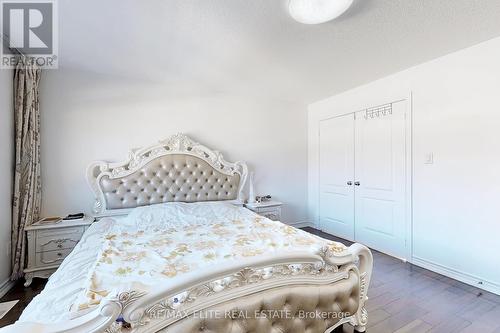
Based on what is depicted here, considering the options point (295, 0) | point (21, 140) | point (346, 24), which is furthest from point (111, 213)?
point (346, 24)

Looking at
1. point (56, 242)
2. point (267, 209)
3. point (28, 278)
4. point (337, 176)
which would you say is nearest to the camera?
point (28, 278)

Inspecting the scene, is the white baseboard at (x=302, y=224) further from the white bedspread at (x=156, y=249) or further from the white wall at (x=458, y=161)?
the white wall at (x=458, y=161)

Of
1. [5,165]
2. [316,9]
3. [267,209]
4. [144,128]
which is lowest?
[267,209]

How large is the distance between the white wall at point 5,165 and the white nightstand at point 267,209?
2.65 meters

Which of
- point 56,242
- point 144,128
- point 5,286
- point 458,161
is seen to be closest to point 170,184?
point 144,128

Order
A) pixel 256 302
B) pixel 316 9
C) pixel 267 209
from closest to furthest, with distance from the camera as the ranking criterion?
pixel 256 302, pixel 316 9, pixel 267 209

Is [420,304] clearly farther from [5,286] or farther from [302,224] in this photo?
[5,286]

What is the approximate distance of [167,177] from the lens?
10.2 feet

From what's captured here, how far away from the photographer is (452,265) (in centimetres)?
253

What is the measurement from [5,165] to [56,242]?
0.89m

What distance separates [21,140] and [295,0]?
288cm

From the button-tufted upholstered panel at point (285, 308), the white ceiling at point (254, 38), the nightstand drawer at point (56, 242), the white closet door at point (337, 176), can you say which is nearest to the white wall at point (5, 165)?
the nightstand drawer at point (56, 242)

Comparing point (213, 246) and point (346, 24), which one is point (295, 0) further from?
point (213, 246)

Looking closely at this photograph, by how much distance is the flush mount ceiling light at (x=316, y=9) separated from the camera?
5.22ft
